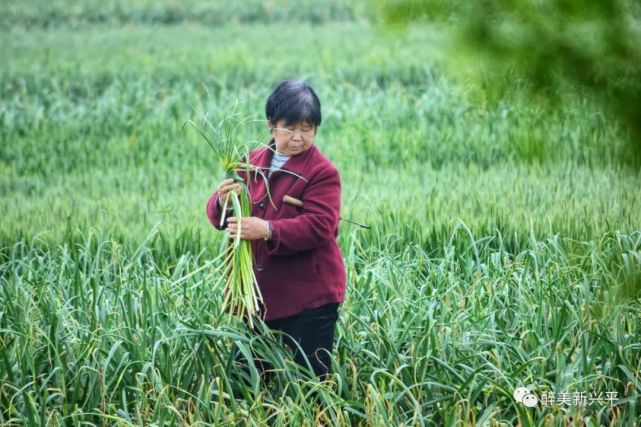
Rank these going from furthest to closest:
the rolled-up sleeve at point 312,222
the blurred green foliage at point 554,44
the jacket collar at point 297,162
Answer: the jacket collar at point 297,162, the rolled-up sleeve at point 312,222, the blurred green foliage at point 554,44

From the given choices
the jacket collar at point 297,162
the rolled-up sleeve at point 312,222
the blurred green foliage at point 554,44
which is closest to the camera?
the blurred green foliage at point 554,44

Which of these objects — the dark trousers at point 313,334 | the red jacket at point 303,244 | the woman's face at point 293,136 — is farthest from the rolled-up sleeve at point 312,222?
the dark trousers at point 313,334

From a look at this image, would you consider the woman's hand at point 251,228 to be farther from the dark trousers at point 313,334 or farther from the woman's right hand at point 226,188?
the dark trousers at point 313,334

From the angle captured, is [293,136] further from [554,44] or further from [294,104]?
[554,44]

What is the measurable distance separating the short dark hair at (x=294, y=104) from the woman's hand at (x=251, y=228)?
31 cm

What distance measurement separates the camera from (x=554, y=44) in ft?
5.16

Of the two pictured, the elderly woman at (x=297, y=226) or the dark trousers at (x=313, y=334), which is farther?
the dark trousers at (x=313, y=334)

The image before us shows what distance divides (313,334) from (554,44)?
176cm

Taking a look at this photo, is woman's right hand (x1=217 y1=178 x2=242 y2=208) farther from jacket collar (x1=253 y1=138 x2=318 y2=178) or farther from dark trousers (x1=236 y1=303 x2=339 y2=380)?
dark trousers (x1=236 y1=303 x2=339 y2=380)

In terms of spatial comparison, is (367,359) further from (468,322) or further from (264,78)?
(264,78)

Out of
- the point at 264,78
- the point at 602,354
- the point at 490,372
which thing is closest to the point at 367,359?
the point at 490,372

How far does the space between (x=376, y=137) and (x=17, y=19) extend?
10.3 metres

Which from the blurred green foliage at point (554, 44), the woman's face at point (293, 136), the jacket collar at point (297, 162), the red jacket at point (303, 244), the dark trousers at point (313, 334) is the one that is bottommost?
the dark trousers at point (313, 334)

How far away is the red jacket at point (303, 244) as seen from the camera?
3.02 meters
